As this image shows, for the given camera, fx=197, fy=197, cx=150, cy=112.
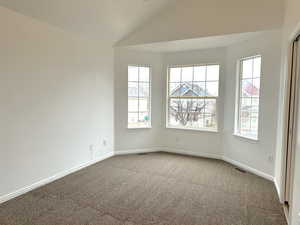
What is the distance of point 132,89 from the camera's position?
4.86 m

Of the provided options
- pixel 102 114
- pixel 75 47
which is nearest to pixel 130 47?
pixel 75 47

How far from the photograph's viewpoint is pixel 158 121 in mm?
5082

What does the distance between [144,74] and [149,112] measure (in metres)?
0.97

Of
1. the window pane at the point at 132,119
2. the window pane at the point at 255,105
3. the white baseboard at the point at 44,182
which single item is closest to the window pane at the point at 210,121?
the window pane at the point at 255,105

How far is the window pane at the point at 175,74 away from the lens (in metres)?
4.90

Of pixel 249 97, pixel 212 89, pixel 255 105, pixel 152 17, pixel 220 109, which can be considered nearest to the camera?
pixel 255 105

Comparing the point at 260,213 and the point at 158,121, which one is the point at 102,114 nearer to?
the point at 158,121

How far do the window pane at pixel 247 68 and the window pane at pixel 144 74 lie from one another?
2.18m

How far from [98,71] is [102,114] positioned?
926 millimetres

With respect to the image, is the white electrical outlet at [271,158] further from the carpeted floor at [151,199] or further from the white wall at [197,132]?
the white wall at [197,132]

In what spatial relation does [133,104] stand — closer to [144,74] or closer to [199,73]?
[144,74]

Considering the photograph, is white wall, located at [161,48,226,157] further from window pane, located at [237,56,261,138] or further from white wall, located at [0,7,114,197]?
white wall, located at [0,7,114,197]

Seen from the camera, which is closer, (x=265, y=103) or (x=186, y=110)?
(x=265, y=103)

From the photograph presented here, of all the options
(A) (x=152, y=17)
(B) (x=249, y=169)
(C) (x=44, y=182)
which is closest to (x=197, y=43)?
(A) (x=152, y=17)
